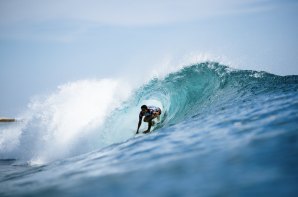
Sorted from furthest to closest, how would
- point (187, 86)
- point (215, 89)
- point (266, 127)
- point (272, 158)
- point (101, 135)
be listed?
point (187, 86) → point (215, 89) → point (101, 135) → point (266, 127) → point (272, 158)

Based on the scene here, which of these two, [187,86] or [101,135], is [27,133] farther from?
[187,86]

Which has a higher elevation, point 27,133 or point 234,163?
point 27,133

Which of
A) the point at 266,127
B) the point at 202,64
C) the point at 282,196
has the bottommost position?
the point at 282,196

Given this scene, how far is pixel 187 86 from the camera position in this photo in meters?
15.3

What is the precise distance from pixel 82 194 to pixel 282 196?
7.08 feet

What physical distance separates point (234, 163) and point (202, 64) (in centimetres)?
1295

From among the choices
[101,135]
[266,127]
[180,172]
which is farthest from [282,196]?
[101,135]

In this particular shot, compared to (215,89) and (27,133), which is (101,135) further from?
(215,89)

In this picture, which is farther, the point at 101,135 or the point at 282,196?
the point at 101,135

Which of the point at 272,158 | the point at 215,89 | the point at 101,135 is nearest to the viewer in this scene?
the point at 272,158

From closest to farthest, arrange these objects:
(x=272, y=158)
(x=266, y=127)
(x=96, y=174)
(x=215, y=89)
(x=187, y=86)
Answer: (x=272, y=158), (x=96, y=174), (x=266, y=127), (x=215, y=89), (x=187, y=86)

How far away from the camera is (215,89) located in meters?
13.4

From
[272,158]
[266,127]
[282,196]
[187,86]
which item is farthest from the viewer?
[187,86]

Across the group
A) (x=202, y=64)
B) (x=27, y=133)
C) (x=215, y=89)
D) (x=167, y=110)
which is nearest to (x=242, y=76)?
(x=215, y=89)
